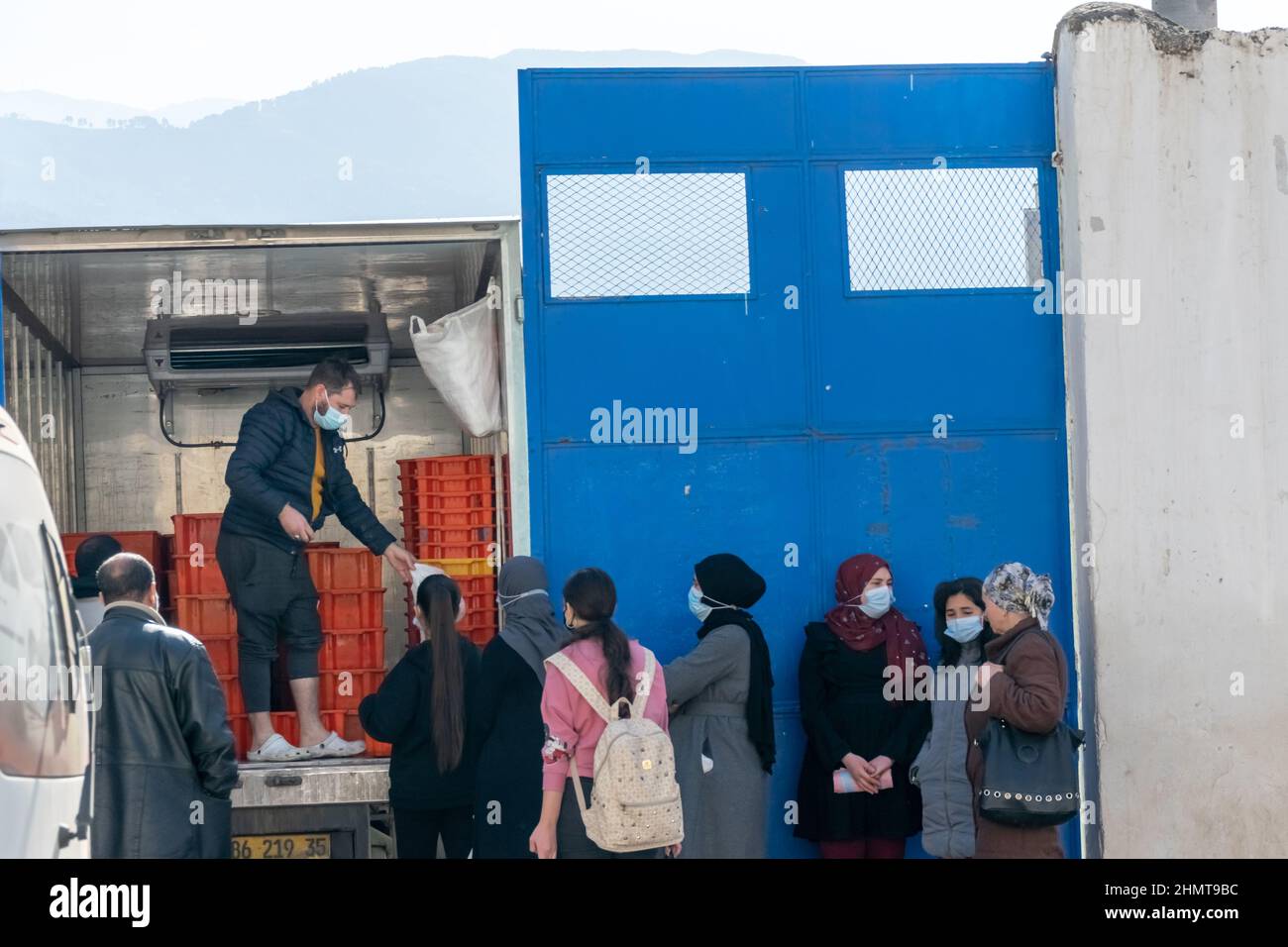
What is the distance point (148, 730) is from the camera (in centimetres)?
577

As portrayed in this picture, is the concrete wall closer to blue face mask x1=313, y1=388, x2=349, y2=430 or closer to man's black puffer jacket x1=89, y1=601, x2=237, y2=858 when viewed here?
blue face mask x1=313, y1=388, x2=349, y2=430

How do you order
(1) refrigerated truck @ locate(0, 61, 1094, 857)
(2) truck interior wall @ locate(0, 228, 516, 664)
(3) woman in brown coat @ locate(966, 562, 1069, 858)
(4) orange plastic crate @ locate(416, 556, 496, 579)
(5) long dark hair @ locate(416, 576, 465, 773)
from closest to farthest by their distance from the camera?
(3) woman in brown coat @ locate(966, 562, 1069, 858) < (5) long dark hair @ locate(416, 576, 465, 773) < (1) refrigerated truck @ locate(0, 61, 1094, 857) < (2) truck interior wall @ locate(0, 228, 516, 664) < (4) orange plastic crate @ locate(416, 556, 496, 579)

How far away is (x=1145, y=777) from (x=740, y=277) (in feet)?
10.5

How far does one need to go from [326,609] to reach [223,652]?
0.57 metres

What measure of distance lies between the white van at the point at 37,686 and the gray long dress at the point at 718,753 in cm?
265

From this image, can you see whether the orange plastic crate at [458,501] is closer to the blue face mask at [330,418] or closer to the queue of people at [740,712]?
the blue face mask at [330,418]

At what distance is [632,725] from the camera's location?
5812 mm

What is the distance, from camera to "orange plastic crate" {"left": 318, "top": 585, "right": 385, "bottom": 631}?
7910 mm

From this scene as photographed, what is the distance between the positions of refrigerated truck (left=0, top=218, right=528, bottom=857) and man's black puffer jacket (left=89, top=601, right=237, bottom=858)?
1.13 metres

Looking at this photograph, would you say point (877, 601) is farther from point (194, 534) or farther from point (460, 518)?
point (194, 534)

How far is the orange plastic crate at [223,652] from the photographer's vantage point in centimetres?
784

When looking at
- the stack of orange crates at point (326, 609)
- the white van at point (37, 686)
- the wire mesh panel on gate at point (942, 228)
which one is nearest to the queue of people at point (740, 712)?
the stack of orange crates at point (326, 609)

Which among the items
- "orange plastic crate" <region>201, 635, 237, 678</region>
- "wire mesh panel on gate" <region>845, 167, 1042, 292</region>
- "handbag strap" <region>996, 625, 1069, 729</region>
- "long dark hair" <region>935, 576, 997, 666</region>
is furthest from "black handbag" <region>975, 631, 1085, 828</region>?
"orange plastic crate" <region>201, 635, 237, 678</region>
